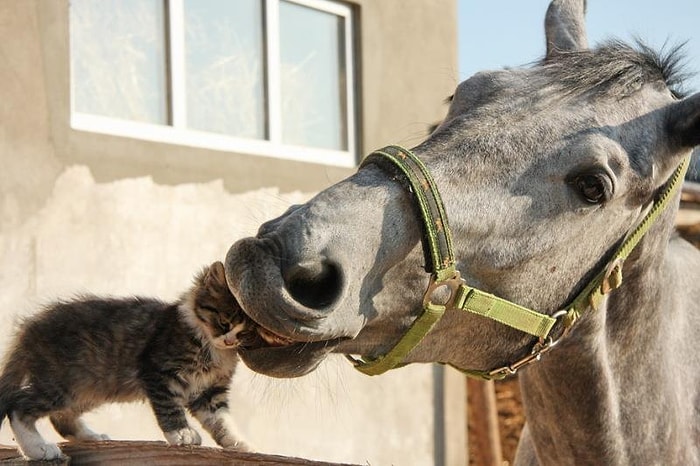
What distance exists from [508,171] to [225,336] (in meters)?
0.80

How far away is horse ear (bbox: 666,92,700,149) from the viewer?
2.69 meters

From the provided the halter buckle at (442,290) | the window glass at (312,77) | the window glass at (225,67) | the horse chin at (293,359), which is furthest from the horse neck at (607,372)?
the window glass at (312,77)

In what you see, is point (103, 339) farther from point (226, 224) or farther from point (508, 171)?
point (226, 224)

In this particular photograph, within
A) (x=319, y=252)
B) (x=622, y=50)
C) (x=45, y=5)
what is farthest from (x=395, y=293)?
(x=45, y=5)

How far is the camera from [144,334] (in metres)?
3.51

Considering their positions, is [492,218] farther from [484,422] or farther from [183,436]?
[484,422]

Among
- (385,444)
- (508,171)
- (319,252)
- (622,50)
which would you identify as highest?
(622,50)

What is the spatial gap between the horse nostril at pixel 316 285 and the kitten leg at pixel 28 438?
3.32 feet

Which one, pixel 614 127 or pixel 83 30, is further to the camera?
pixel 83 30

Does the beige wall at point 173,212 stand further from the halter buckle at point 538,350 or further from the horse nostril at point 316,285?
the horse nostril at point 316,285

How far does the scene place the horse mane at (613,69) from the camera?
9.04ft

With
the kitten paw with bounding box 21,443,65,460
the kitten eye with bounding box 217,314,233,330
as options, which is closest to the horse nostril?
the kitten eye with bounding box 217,314,233,330

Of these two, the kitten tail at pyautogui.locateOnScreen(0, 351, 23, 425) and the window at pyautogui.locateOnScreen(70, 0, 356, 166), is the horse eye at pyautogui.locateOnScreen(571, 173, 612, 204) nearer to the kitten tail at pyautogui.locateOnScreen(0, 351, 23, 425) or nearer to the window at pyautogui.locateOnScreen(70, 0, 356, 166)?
the kitten tail at pyautogui.locateOnScreen(0, 351, 23, 425)

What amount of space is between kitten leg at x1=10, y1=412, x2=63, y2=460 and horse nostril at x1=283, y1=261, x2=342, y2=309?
101 centimetres
